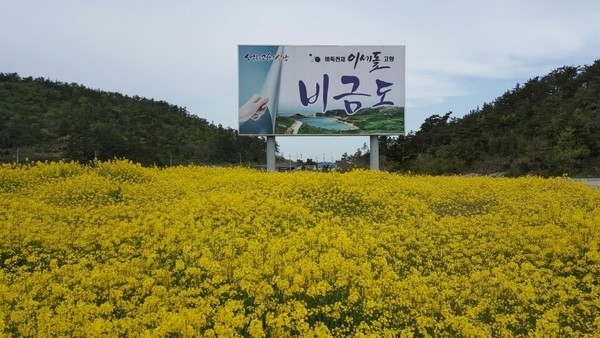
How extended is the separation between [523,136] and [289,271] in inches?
1000

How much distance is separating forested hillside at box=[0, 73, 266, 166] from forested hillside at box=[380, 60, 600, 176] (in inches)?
471

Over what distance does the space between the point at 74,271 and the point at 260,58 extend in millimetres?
15018

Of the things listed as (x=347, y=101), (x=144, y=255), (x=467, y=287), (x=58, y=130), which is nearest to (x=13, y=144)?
(x=58, y=130)

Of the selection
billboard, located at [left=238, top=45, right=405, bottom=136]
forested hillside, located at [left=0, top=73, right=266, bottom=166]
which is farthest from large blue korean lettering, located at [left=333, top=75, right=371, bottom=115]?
forested hillside, located at [left=0, top=73, right=266, bottom=166]

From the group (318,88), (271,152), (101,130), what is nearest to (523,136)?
(318,88)

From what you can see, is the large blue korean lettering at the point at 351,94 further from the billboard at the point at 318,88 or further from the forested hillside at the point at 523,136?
the forested hillside at the point at 523,136

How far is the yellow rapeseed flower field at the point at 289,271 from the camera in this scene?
11.6ft

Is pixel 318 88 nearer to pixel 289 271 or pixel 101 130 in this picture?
pixel 289 271

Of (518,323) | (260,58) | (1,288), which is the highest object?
(260,58)

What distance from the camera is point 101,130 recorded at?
30.1 metres

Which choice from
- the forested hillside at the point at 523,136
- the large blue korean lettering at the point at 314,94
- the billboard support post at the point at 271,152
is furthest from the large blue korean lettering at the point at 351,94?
the forested hillside at the point at 523,136

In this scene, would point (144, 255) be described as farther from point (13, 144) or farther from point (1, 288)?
point (13, 144)

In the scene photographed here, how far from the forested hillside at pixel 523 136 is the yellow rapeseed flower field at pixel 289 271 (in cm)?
1469

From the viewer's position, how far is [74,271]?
4508 millimetres
